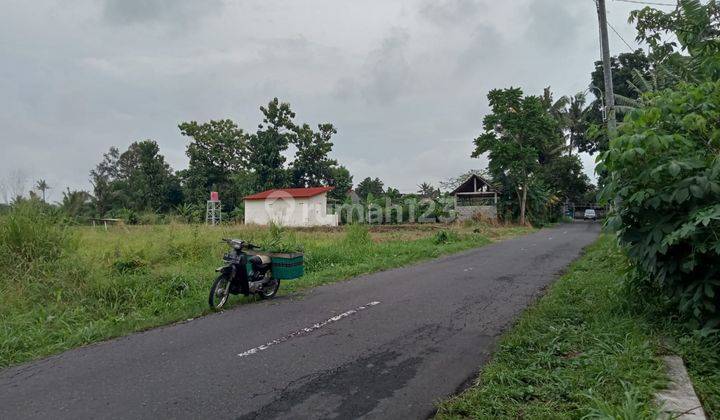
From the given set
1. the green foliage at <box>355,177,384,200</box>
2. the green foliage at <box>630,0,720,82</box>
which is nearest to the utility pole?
the green foliage at <box>630,0,720,82</box>

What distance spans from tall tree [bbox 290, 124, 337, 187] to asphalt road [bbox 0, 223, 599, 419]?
35.6 metres

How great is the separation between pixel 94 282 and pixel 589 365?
23.5 feet

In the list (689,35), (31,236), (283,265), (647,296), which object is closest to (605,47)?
(689,35)

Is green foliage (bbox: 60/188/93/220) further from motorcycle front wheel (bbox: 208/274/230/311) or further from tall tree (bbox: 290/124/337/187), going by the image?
tall tree (bbox: 290/124/337/187)

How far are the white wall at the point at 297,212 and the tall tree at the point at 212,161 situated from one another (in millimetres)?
10567

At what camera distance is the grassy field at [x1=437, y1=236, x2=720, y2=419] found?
3018 millimetres

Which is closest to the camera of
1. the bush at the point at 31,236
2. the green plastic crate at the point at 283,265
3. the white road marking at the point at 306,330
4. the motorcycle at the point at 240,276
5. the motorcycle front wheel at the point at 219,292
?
the white road marking at the point at 306,330

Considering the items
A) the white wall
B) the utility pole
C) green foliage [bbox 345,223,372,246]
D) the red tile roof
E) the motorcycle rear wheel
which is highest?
the utility pole

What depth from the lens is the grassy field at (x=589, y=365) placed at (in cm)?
302

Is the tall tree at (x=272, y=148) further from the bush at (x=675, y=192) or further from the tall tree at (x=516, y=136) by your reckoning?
the bush at (x=675, y=192)

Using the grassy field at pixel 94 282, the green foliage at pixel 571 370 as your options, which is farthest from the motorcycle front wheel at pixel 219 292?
the green foliage at pixel 571 370

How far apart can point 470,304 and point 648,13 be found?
492 centimetres

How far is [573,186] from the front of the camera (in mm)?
42625

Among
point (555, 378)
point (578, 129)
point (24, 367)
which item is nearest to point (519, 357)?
point (555, 378)
